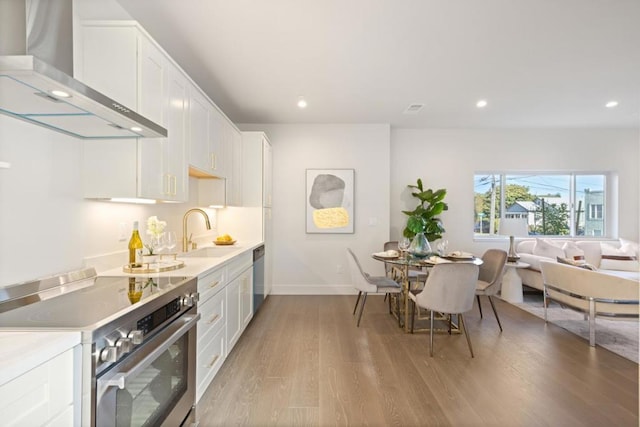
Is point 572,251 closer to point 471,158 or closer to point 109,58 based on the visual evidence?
point 471,158

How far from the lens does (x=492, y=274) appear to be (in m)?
3.40

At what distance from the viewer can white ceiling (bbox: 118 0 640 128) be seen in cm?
212

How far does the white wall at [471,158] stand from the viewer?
201 inches

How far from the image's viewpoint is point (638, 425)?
177cm

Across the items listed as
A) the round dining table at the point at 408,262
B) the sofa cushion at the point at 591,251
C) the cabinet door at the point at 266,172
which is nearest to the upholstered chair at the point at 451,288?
the round dining table at the point at 408,262

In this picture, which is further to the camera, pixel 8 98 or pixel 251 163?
pixel 251 163

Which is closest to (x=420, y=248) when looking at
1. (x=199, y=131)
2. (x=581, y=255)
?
(x=199, y=131)

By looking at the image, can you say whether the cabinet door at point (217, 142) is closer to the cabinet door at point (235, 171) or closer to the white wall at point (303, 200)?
the cabinet door at point (235, 171)

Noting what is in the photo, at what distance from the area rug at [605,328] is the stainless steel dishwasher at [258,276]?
11.6ft

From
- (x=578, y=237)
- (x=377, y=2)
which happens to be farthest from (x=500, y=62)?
(x=578, y=237)

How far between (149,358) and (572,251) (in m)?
5.66

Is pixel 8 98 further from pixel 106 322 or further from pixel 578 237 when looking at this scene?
pixel 578 237

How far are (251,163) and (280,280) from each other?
1.92 metres

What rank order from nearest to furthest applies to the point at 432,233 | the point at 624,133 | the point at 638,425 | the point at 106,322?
the point at 106,322 → the point at 638,425 → the point at 432,233 → the point at 624,133
